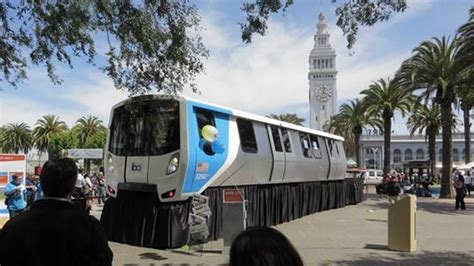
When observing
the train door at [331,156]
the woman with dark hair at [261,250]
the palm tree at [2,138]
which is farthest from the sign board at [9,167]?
the palm tree at [2,138]

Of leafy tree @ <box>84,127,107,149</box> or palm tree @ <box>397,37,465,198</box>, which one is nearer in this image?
Result: palm tree @ <box>397,37,465,198</box>

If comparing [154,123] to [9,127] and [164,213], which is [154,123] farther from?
[9,127]

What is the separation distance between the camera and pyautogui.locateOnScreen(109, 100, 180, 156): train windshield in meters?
10.9

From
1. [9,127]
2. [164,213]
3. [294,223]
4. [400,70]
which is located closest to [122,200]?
[164,213]

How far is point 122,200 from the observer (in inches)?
451

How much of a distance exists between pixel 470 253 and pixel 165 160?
253 inches

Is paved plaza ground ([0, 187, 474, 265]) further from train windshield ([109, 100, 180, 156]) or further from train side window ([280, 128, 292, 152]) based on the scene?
train side window ([280, 128, 292, 152])

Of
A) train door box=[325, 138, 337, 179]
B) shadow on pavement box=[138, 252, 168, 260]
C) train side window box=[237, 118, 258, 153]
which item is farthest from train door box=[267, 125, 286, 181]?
train door box=[325, 138, 337, 179]

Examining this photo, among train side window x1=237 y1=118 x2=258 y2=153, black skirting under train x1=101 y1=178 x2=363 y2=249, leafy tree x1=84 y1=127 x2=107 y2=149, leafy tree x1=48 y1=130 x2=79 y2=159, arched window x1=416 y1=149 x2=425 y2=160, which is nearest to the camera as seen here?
black skirting under train x1=101 y1=178 x2=363 y2=249

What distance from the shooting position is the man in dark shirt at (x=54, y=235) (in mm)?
3314

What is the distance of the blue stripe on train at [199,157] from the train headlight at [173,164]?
245 millimetres

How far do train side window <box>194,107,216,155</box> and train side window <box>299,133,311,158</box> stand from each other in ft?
22.6

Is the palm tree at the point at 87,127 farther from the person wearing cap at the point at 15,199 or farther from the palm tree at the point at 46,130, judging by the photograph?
the person wearing cap at the point at 15,199

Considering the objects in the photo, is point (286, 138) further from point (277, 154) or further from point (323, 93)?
point (323, 93)
